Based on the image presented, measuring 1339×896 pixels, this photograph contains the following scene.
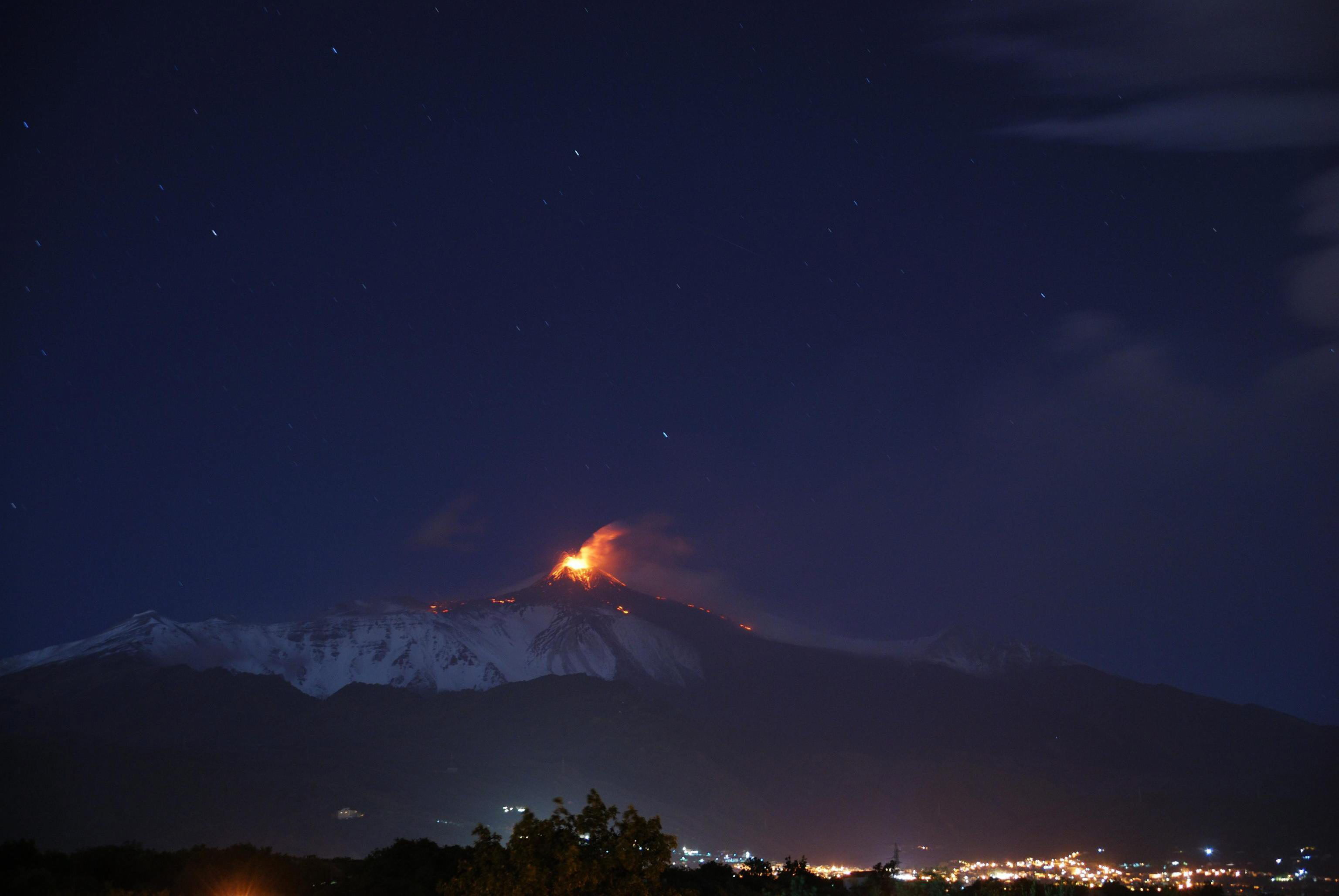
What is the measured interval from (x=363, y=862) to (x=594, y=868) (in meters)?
26.9

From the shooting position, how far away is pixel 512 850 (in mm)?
16297

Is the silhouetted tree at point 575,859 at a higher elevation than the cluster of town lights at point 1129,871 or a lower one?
higher

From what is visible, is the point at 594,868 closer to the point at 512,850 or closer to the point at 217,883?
the point at 512,850

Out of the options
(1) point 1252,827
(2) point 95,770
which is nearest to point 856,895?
(2) point 95,770

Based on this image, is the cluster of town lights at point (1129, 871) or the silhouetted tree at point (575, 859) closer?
the silhouetted tree at point (575, 859)

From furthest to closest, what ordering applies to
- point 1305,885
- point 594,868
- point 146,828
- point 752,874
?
point 146,828 < point 1305,885 < point 752,874 < point 594,868

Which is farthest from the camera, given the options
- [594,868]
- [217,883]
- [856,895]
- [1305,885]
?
[1305,885]

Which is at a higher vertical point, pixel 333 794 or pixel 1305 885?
pixel 333 794

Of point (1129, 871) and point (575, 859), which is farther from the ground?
point (575, 859)

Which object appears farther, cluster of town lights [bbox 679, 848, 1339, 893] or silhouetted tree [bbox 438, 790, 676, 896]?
cluster of town lights [bbox 679, 848, 1339, 893]

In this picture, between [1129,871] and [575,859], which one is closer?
[575,859]

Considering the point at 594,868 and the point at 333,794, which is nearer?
the point at 594,868

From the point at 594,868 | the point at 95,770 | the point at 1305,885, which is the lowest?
the point at 1305,885

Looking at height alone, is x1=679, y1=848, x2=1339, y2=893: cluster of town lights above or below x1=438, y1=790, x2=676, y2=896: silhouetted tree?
below
